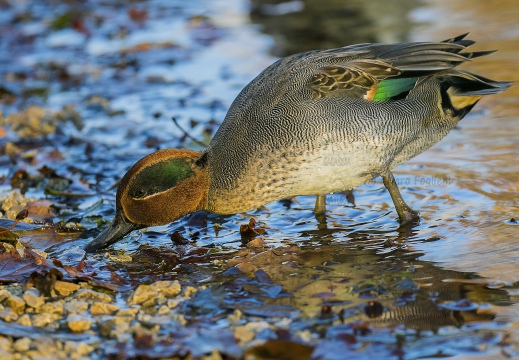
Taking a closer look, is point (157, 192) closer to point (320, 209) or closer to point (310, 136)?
point (310, 136)

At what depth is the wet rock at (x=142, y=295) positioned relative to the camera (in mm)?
3893

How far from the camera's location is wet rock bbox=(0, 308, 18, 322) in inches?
146

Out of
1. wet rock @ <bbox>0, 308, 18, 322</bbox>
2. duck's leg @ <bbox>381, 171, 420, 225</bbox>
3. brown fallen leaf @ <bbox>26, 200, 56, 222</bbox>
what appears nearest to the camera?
wet rock @ <bbox>0, 308, 18, 322</bbox>

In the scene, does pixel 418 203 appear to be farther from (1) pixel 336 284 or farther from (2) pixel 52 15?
(2) pixel 52 15

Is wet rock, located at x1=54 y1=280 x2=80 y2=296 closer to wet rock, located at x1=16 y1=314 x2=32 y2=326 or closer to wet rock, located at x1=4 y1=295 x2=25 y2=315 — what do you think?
wet rock, located at x1=4 y1=295 x2=25 y2=315

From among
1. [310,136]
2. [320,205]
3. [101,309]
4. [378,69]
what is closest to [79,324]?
[101,309]

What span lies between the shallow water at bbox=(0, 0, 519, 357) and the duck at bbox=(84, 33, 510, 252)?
28cm

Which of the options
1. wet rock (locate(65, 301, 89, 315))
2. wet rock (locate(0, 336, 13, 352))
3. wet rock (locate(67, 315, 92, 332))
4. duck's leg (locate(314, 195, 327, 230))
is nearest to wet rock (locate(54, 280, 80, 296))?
wet rock (locate(65, 301, 89, 315))

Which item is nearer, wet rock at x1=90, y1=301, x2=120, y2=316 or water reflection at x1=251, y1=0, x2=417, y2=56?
wet rock at x1=90, y1=301, x2=120, y2=316

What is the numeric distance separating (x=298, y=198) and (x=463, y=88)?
134cm

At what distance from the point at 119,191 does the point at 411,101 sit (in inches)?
71.5

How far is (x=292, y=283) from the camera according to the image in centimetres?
408

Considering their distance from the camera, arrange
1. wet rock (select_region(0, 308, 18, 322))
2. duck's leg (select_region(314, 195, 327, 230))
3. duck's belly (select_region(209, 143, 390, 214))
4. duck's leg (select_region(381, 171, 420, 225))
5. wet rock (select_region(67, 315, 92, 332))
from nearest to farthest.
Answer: wet rock (select_region(67, 315, 92, 332)) < wet rock (select_region(0, 308, 18, 322)) < duck's belly (select_region(209, 143, 390, 214)) < duck's leg (select_region(381, 171, 420, 225)) < duck's leg (select_region(314, 195, 327, 230))

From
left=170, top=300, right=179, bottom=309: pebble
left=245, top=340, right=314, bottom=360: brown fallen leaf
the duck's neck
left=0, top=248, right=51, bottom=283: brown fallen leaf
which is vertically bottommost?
left=245, top=340, right=314, bottom=360: brown fallen leaf
